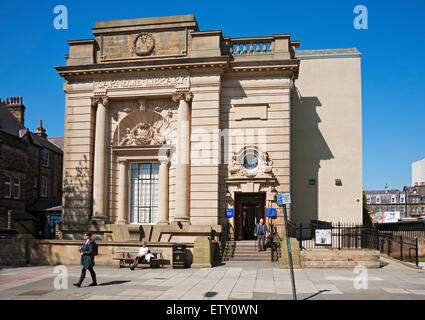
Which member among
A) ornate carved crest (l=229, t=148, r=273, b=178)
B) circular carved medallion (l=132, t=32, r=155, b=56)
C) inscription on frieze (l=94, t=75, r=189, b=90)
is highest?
circular carved medallion (l=132, t=32, r=155, b=56)

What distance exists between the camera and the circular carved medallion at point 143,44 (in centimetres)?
2262

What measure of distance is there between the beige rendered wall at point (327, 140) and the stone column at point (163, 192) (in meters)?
7.82

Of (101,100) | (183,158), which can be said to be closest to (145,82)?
(101,100)

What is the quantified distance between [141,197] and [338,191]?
38.8 feet

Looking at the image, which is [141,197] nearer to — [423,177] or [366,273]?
[366,273]

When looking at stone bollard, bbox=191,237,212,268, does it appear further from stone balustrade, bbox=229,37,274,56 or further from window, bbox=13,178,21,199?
window, bbox=13,178,21,199

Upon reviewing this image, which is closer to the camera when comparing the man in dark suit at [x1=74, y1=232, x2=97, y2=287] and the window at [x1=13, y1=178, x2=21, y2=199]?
the man in dark suit at [x1=74, y1=232, x2=97, y2=287]

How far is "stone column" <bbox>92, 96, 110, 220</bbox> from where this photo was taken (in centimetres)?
2217

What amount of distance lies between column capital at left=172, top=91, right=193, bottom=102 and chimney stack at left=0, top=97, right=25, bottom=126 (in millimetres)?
22956

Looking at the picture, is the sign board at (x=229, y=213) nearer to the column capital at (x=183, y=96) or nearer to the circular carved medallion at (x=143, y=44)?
the column capital at (x=183, y=96)

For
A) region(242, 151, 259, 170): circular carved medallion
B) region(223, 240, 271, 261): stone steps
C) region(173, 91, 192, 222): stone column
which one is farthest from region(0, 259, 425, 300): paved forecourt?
region(242, 151, 259, 170): circular carved medallion

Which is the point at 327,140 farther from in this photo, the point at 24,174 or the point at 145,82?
the point at 24,174

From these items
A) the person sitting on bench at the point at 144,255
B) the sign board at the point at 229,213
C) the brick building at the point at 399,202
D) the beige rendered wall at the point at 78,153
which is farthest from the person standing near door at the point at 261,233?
the brick building at the point at 399,202
